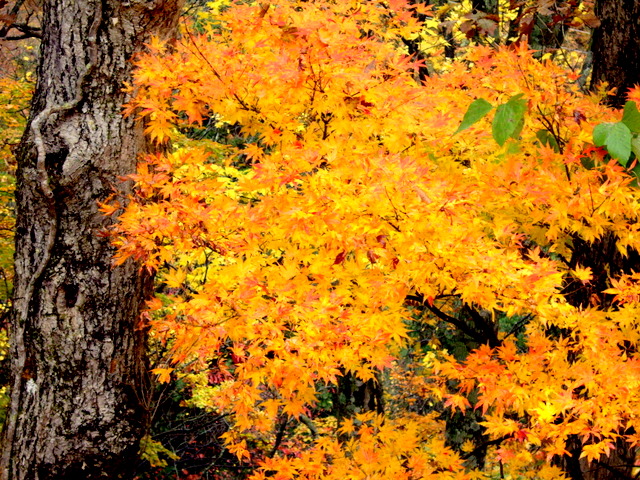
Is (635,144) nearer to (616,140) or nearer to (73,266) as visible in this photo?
(616,140)

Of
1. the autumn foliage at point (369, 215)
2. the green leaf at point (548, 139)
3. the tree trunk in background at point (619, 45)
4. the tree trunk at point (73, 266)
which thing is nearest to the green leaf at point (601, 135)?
the autumn foliage at point (369, 215)

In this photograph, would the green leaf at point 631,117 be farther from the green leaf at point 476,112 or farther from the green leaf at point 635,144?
the green leaf at point 476,112

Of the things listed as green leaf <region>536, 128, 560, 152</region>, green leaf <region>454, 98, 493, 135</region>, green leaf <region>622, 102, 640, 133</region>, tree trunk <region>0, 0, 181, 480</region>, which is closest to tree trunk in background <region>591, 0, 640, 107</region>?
green leaf <region>536, 128, 560, 152</region>

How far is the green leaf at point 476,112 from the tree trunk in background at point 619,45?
8.94 feet

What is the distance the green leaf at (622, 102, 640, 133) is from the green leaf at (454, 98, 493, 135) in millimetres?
468

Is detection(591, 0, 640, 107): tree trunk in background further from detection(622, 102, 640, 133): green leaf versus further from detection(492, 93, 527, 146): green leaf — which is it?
detection(492, 93, 527, 146): green leaf

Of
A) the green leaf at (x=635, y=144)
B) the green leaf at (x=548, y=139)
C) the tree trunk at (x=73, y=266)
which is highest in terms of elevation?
the green leaf at (x=635, y=144)

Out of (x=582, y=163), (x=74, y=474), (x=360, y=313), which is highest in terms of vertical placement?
(x=582, y=163)

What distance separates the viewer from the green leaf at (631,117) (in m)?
2.01

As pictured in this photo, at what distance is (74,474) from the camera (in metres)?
3.69

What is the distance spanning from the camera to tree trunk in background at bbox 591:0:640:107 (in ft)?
14.1

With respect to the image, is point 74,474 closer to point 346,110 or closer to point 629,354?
point 346,110

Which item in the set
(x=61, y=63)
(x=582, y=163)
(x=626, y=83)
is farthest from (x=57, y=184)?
(x=626, y=83)

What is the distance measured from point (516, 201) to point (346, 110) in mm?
1093
